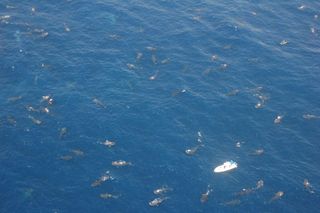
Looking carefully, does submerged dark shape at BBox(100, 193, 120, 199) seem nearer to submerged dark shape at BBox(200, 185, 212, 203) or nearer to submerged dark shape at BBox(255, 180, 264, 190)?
submerged dark shape at BBox(200, 185, 212, 203)

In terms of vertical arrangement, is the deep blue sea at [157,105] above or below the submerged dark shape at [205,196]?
above

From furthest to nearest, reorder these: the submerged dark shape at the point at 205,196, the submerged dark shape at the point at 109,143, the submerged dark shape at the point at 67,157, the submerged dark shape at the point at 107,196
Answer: the submerged dark shape at the point at 109,143 < the submerged dark shape at the point at 67,157 < the submerged dark shape at the point at 205,196 < the submerged dark shape at the point at 107,196

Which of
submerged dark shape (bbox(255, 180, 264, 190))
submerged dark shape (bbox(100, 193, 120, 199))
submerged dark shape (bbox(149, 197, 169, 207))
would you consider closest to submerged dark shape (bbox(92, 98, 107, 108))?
submerged dark shape (bbox(100, 193, 120, 199))

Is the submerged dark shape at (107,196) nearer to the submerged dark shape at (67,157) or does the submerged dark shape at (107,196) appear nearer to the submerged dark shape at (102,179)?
the submerged dark shape at (102,179)

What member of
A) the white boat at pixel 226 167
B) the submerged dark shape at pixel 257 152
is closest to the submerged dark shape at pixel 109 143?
the white boat at pixel 226 167

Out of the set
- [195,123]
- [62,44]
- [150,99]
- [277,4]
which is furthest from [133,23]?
[277,4]

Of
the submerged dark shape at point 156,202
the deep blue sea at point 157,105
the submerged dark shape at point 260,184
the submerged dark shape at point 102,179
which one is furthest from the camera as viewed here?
the submerged dark shape at point 260,184

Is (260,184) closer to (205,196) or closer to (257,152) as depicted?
(257,152)
